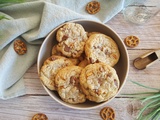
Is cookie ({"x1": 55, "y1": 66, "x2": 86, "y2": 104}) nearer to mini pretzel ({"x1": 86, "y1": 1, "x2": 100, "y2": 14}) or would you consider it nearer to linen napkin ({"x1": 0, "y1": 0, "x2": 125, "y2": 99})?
linen napkin ({"x1": 0, "y1": 0, "x2": 125, "y2": 99})

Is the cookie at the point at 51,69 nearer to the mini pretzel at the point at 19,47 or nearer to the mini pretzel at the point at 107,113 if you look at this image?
the mini pretzel at the point at 19,47

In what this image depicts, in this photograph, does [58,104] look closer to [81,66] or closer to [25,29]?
[81,66]

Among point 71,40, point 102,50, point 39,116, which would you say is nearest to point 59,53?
point 71,40

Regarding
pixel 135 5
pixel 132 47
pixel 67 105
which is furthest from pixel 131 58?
pixel 67 105

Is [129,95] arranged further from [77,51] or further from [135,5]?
[135,5]

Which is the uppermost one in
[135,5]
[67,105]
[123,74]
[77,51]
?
[135,5]
